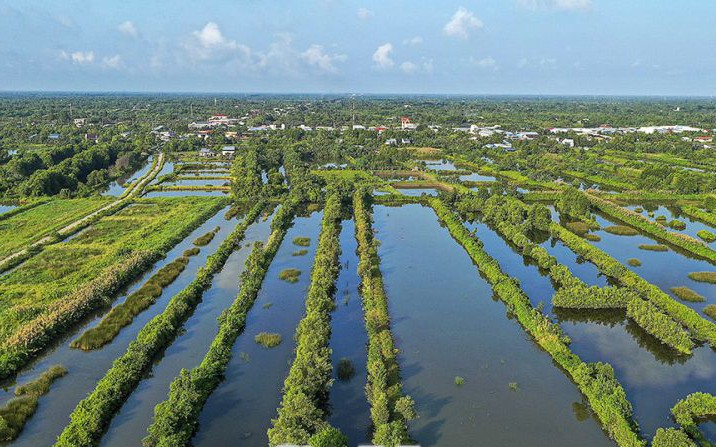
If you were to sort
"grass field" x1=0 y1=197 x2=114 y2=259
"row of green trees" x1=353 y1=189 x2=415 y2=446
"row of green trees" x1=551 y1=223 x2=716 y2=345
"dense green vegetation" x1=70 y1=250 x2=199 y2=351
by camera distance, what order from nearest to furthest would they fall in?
1. "row of green trees" x1=353 y1=189 x2=415 y2=446
2. "dense green vegetation" x1=70 y1=250 x2=199 y2=351
3. "row of green trees" x1=551 y1=223 x2=716 y2=345
4. "grass field" x1=0 y1=197 x2=114 y2=259

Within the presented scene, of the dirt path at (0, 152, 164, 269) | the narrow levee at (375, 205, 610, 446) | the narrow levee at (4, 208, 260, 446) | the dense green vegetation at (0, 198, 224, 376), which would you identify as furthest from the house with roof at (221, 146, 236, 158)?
the narrow levee at (375, 205, 610, 446)

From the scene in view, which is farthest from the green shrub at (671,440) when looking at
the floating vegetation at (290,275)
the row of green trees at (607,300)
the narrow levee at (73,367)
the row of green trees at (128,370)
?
the narrow levee at (73,367)

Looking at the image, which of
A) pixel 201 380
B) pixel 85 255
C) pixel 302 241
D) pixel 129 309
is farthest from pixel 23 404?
pixel 302 241

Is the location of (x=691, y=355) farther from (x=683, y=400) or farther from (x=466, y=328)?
(x=466, y=328)

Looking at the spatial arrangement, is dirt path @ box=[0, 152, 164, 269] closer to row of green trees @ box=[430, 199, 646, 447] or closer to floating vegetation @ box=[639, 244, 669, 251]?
row of green trees @ box=[430, 199, 646, 447]

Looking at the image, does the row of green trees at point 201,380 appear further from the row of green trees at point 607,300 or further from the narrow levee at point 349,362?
the row of green trees at point 607,300

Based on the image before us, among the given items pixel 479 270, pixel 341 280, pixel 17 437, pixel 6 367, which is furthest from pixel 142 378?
pixel 479 270
